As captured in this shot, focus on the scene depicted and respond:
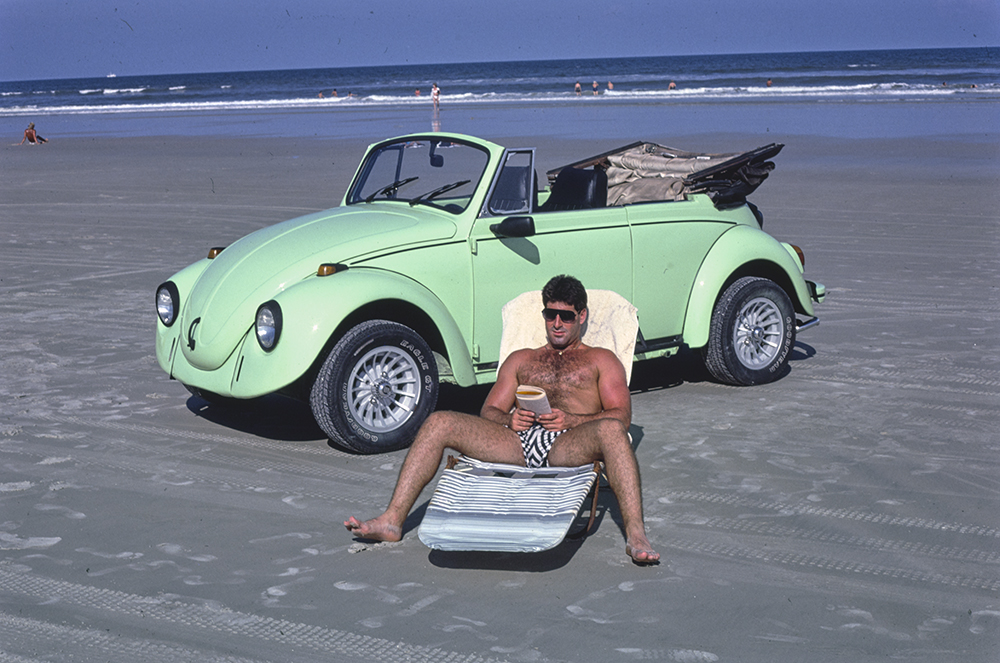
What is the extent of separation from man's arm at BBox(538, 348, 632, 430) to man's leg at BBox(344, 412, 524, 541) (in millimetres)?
231

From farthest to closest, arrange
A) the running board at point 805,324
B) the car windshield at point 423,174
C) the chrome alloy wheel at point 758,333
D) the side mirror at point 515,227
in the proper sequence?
the running board at point 805,324 < the chrome alloy wheel at point 758,333 < the car windshield at point 423,174 < the side mirror at point 515,227

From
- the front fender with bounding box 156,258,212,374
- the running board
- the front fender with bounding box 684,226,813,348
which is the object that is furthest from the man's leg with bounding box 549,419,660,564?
the running board

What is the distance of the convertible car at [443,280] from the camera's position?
6.45 metres

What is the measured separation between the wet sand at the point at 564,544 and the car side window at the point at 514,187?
59.4 inches

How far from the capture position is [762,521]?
212 inches

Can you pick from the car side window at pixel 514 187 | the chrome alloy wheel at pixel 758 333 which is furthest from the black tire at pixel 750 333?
the car side window at pixel 514 187

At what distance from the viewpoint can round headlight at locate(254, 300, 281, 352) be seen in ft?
20.7

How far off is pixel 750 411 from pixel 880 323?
2887 millimetres

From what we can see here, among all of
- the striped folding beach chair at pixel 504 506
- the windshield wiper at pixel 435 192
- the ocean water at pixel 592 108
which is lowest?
the striped folding beach chair at pixel 504 506

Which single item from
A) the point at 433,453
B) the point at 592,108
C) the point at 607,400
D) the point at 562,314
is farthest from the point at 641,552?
the point at 592,108

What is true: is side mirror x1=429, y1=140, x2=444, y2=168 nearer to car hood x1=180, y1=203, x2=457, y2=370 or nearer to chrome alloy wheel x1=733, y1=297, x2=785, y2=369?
car hood x1=180, y1=203, x2=457, y2=370

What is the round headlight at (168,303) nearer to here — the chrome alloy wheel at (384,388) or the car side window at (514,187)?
the chrome alloy wheel at (384,388)

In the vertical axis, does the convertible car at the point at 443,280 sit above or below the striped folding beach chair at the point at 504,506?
above

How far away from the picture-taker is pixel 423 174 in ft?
24.9
